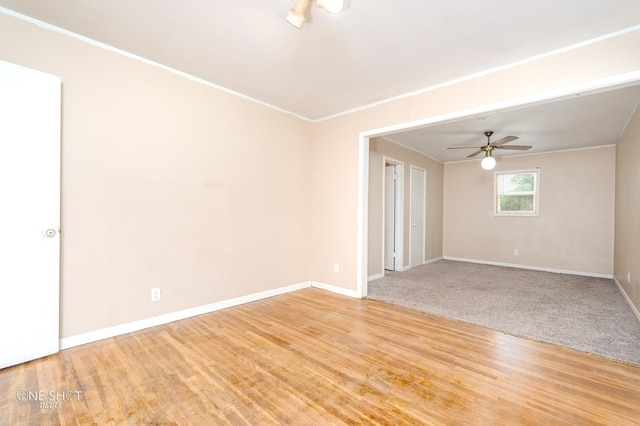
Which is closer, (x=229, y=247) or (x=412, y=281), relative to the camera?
(x=229, y=247)

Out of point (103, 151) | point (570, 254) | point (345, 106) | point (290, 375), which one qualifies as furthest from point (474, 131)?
point (103, 151)

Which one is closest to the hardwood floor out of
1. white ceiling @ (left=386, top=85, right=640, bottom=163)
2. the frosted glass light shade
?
white ceiling @ (left=386, top=85, right=640, bottom=163)

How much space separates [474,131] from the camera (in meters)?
4.57

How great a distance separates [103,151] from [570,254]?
7900 millimetres

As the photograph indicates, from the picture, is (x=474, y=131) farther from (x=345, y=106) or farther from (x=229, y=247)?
(x=229, y=247)

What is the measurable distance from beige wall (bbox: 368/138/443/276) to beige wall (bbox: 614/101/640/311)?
124 inches

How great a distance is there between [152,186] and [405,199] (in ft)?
15.1

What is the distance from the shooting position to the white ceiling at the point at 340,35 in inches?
78.0

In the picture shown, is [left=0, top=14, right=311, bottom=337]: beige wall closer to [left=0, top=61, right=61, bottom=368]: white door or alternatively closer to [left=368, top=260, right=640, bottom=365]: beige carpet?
[left=0, top=61, right=61, bottom=368]: white door

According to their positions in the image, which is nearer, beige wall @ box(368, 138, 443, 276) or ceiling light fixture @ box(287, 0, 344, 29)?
ceiling light fixture @ box(287, 0, 344, 29)

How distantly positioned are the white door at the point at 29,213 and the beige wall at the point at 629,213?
5799 mm

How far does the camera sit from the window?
20.2ft

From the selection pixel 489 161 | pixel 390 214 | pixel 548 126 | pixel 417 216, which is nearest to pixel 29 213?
pixel 390 214

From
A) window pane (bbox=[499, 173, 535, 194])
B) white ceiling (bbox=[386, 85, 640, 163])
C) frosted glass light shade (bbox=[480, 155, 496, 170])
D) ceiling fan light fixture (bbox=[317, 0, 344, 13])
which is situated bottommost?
window pane (bbox=[499, 173, 535, 194])
